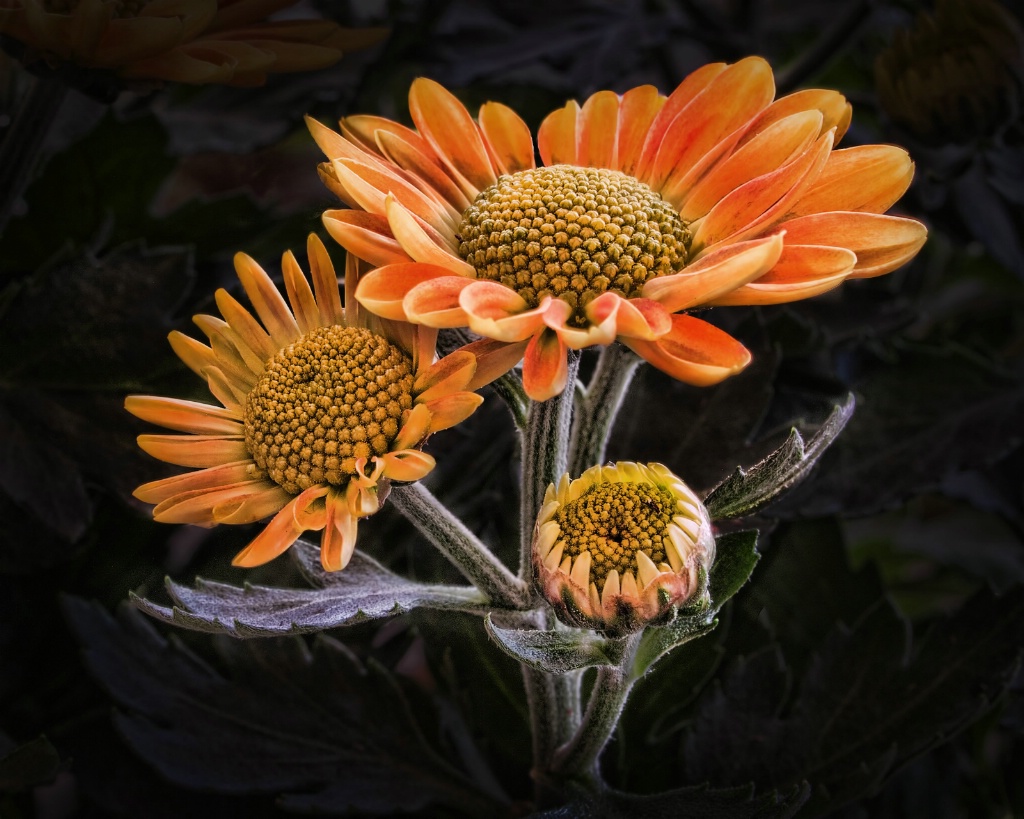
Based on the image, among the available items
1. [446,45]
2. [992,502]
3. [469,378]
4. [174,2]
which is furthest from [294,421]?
[992,502]

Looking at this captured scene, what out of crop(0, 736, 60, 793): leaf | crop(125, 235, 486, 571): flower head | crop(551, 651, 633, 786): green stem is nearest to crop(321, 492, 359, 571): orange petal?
crop(125, 235, 486, 571): flower head

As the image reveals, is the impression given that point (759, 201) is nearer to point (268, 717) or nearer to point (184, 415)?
point (184, 415)

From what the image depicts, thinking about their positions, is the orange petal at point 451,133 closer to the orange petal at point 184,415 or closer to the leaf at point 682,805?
the orange petal at point 184,415

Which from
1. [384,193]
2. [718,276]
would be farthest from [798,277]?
[384,193]

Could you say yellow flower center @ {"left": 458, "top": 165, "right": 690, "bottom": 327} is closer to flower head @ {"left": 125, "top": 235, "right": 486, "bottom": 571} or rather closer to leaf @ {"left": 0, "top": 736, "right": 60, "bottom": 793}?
flower head @ {"left": 125, "top": 235, "right": 486, "bottom": 571}

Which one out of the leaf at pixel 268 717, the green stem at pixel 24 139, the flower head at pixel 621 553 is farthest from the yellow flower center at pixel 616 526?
the green stem at pixel 24 139

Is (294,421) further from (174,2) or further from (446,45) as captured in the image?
(446,45)
